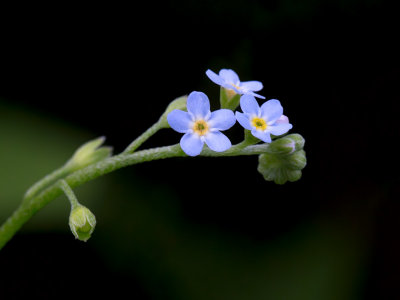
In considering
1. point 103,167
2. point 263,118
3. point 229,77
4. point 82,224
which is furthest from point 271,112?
point 82,224

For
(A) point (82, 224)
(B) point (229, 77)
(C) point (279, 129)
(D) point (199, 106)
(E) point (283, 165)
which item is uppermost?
(B) point (229, 77)

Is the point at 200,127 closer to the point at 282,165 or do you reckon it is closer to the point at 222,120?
the point at 222,120

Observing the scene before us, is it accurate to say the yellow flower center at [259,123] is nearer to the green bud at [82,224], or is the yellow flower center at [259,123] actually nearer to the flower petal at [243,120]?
the flower petal at [243,120]

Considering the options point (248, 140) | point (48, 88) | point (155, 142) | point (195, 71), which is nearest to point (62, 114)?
point (48, 88)

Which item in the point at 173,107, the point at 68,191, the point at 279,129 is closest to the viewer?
the point at 279,129

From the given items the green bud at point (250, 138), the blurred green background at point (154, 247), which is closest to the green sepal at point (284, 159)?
the green bud at point (250, 138)

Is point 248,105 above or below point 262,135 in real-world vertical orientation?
above
